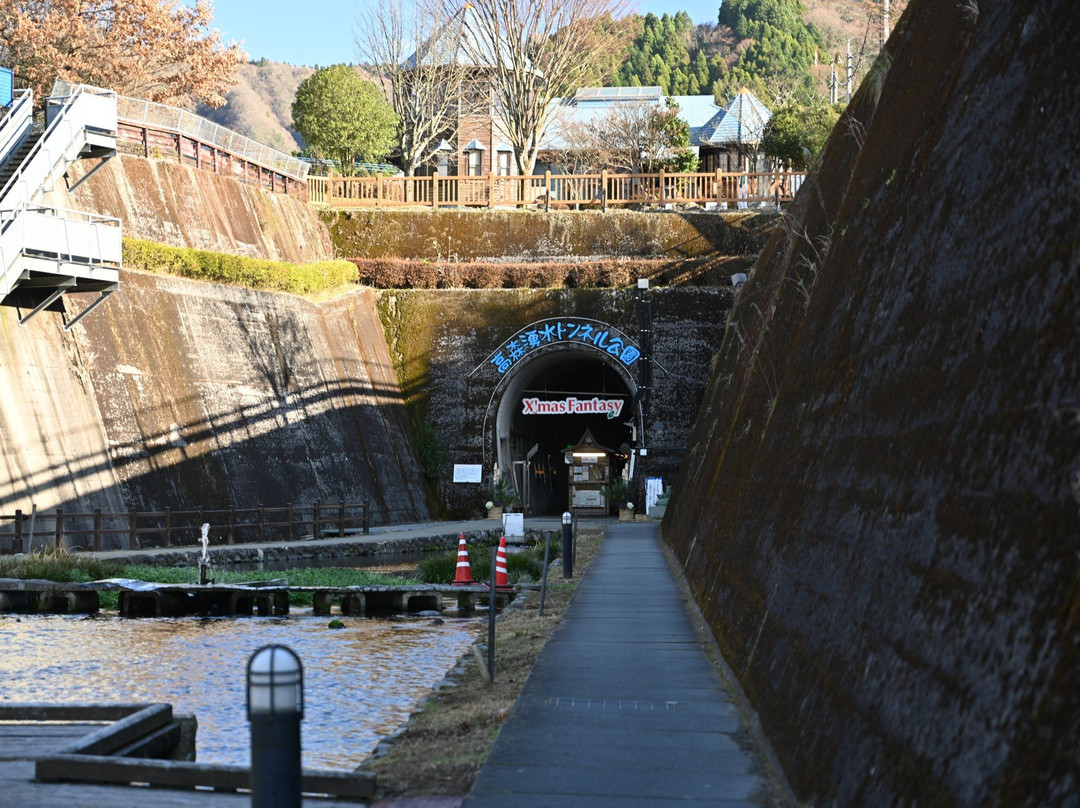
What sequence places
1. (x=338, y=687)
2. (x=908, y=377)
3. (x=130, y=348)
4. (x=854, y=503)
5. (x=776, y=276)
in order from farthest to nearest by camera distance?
1. (x=130, y=348)
2. (x=776, y=276)
3. (x=338, y=687)
4. (x=854, y=503)
5. (x=908, y=377)

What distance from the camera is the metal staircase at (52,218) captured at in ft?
75.2

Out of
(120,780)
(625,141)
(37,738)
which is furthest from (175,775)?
(625,141)

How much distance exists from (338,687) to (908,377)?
865 cm

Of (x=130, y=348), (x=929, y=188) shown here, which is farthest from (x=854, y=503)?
(x=130, y=348)

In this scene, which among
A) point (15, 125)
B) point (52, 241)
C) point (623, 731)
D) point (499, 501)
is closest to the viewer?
point (623, 731)

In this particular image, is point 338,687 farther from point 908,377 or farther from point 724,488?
point 908,377

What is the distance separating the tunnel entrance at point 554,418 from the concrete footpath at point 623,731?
26333 mm

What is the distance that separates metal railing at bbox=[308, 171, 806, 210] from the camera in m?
42.9

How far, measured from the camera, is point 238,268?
3203 centimetres

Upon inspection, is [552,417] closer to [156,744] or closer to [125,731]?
[156,744]

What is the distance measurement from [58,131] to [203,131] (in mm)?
8741

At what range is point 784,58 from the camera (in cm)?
12062

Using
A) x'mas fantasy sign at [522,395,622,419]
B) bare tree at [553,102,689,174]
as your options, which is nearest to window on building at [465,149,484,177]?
bare tree at [553,102,689,174]

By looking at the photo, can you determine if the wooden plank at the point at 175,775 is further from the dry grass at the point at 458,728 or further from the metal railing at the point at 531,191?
the metal railing at the point at 531,191
